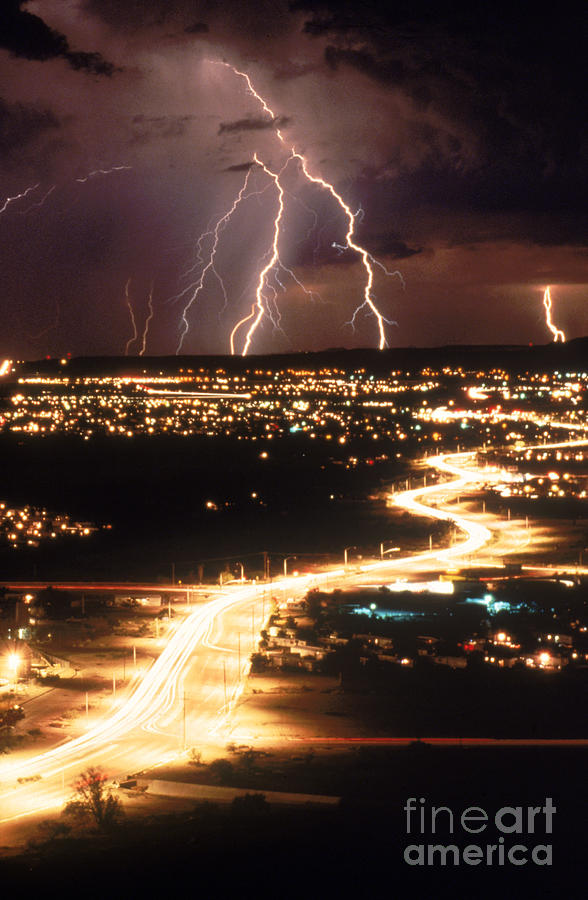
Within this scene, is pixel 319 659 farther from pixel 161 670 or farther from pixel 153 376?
pixel 153 376

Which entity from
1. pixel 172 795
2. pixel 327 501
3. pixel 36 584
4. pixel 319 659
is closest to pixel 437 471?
pixel 327 501

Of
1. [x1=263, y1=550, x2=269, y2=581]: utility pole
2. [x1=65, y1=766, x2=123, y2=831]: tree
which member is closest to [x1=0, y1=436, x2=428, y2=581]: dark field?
[x1=263, y1=550, x2=269, y2=581]: utility pole

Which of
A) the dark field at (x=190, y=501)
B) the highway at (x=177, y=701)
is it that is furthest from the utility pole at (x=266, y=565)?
the highway at (x=177, y=701)

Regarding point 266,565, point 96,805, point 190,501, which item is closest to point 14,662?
point 96,805

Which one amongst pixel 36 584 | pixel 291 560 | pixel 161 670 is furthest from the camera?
pixel 291 560

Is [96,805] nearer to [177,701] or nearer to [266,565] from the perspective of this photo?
[177,701]

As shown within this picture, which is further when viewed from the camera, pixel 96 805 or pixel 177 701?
pixel 177 701

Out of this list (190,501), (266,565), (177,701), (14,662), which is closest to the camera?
(177,701)
